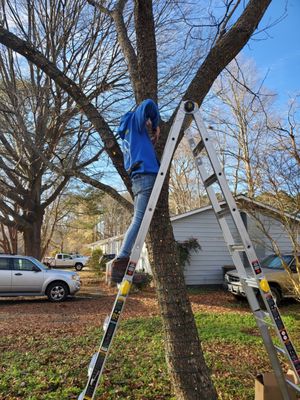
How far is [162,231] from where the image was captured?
3.50 meters

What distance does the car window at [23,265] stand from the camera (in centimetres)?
1354

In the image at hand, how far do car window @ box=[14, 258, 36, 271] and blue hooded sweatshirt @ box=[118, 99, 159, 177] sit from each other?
453 inches

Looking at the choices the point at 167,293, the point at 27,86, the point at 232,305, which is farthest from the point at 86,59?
the point at 167,293

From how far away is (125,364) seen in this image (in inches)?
210

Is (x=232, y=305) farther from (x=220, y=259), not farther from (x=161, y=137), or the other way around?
(x=161, y=137)

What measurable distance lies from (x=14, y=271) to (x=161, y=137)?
37.1 ft

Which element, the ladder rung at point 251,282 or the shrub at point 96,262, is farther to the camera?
the shrub at point 96,262

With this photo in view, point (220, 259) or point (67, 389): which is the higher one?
point (220, 259)

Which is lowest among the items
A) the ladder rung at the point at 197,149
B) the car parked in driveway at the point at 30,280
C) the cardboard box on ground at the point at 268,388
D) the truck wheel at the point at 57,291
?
the cardboard box on ground at the point at 268,388

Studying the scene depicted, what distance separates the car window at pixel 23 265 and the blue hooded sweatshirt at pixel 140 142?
11.5m

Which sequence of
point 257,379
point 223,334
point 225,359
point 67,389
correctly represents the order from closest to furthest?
point 257,379 < point 67,389 < point 225,359 < point 223,334

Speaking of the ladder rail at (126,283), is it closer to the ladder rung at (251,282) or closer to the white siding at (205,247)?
the ladder rung at (251,282)

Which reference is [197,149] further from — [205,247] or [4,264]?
[205,247]

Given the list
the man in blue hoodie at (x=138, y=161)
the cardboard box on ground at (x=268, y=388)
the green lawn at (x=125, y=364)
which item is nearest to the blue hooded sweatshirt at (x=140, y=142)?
the man in blue hoodie at (x=138, y=161)
